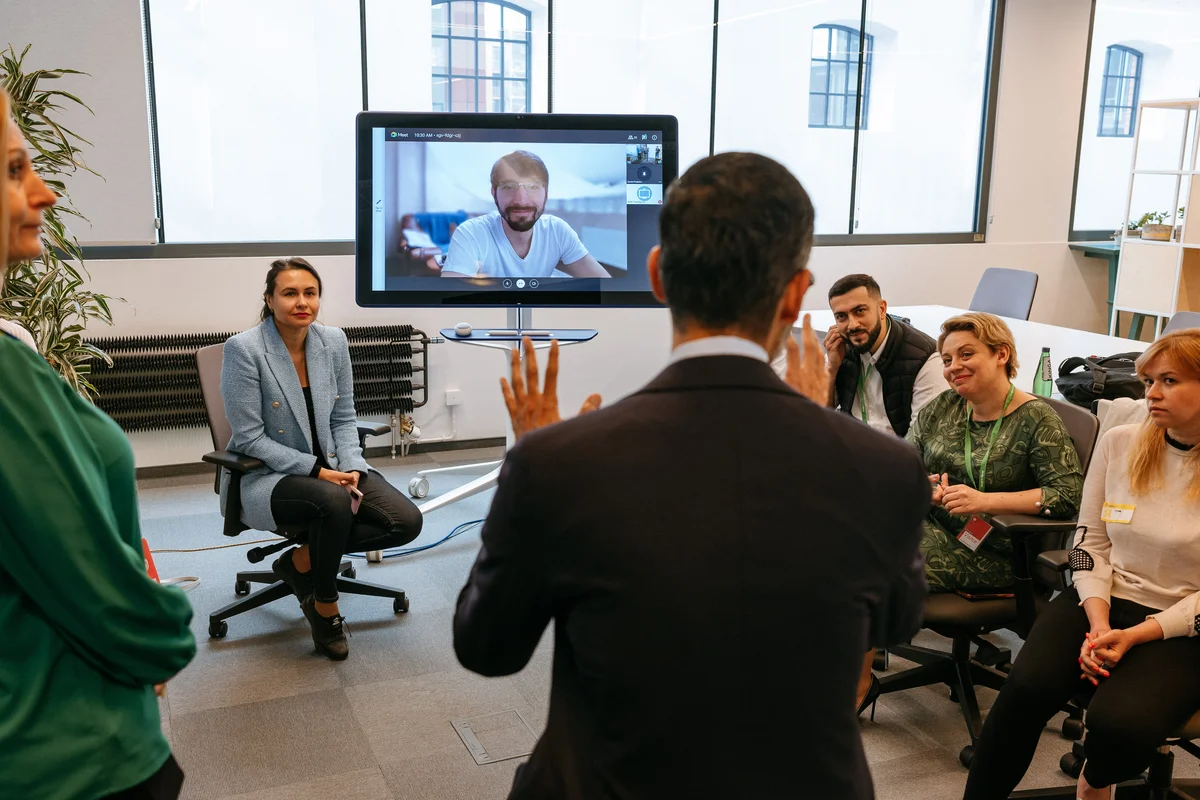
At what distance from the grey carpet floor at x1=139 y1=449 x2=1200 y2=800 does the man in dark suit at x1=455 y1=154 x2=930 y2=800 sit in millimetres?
1677

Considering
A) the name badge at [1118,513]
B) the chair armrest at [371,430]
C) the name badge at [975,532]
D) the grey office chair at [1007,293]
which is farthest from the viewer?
the grey office chair at [1007,293]

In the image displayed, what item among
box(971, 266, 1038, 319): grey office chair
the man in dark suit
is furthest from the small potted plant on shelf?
the man in dark suit

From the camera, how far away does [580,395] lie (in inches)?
228

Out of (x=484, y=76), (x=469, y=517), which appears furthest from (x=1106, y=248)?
(x=469, y=517)

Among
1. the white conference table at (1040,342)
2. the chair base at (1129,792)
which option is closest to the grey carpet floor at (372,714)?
the chair base at (1129,792)

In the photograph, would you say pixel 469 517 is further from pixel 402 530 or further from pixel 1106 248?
pixel 1106 248

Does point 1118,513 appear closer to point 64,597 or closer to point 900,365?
point 900,365

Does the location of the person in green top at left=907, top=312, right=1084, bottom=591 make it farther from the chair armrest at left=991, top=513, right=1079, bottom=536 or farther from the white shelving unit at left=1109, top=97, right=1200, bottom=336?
the white shelving unit at left=1109, top=97, right=1200, bottom=336

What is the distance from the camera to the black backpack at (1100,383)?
3.27m

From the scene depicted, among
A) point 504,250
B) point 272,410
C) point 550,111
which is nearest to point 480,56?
point 550,111

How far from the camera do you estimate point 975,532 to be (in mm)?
2594

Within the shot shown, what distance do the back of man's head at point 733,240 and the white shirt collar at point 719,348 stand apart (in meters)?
0.01

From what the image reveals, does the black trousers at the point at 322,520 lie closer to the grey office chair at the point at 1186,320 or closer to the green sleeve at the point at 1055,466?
the green sleeve at the point at 1055,466

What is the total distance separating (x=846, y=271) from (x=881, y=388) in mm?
3165
